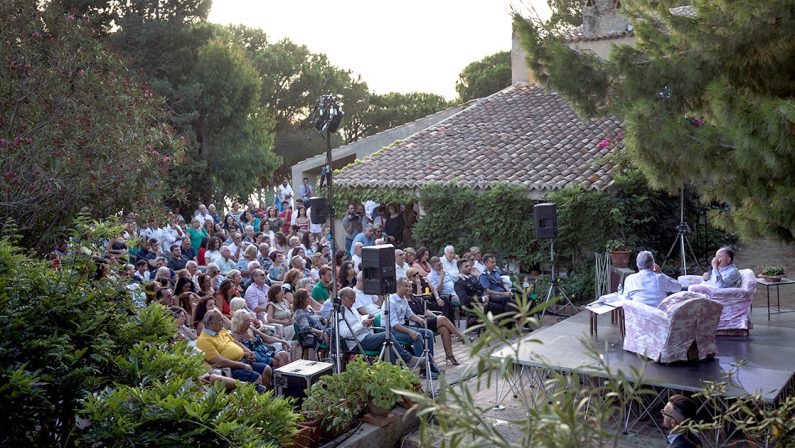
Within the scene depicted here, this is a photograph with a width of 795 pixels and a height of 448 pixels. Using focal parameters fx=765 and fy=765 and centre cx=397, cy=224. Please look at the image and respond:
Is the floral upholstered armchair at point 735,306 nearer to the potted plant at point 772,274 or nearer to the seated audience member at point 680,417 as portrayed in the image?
the potted plant at point 772,274

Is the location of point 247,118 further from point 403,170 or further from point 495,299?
point 495,299

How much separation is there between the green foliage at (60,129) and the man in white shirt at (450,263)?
14.9 feet

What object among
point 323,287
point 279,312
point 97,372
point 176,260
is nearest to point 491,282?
point 323,287

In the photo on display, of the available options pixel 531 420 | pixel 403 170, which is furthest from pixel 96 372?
pixel 403 170

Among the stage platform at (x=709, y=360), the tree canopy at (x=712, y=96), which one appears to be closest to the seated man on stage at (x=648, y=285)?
the stage platform at (x=709, y=360)

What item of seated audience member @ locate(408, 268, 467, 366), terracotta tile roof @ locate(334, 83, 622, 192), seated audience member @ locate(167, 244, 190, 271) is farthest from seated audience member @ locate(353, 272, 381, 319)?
terracotta tile roof @ locate(334, 83, 622, 192)

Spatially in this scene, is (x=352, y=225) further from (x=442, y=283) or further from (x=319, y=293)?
(x=319, y=293)

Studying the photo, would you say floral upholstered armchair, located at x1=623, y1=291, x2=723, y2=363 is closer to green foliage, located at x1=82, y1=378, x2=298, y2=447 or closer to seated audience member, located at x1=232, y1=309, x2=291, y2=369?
seated audience member, located at x1=232, y1=309, x2=291, y2=369

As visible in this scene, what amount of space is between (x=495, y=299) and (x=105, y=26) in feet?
60.9

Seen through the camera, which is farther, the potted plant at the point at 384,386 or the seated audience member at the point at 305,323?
the seated audience member at the point at 305,323

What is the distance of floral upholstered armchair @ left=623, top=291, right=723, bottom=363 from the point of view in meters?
7.46

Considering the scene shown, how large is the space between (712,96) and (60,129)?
7.39m

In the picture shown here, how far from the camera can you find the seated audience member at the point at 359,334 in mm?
8633

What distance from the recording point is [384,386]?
657cm
